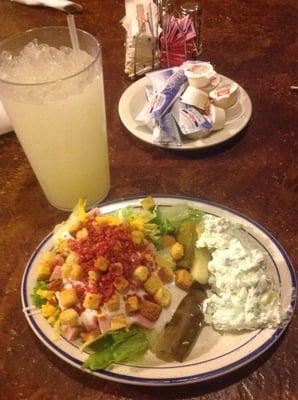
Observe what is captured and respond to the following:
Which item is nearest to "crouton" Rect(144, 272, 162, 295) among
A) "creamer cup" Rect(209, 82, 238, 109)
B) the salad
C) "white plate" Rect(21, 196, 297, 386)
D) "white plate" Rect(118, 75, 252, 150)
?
the salad

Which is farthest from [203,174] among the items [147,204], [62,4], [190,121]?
[62,4]

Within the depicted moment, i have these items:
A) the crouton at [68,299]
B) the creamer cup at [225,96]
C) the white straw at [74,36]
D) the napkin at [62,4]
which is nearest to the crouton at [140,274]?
the crouton at [68,299]

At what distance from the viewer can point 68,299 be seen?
2.68 feet

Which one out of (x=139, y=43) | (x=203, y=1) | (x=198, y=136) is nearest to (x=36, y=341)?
(x=198, y=136)

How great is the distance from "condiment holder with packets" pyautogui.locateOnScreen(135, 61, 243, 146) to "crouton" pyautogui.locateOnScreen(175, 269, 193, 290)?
43cm

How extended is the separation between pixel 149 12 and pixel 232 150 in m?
0.49

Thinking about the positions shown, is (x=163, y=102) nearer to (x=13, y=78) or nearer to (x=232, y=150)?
(x=232, y=150)

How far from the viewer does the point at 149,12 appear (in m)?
1.43

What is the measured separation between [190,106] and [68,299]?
62cm

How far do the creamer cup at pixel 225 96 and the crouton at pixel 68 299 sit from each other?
2.17 feet

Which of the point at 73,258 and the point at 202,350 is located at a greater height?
the point at 73,258

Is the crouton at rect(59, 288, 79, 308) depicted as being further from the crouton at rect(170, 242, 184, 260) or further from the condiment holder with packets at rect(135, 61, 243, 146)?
the condiment holder with packets at rect(135, 61, 243, 146)

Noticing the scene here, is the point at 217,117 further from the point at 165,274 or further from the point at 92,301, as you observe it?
the point at 92,301

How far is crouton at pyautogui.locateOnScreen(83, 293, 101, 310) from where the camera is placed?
2.64 ft
